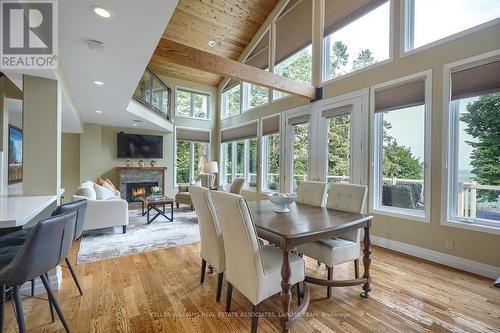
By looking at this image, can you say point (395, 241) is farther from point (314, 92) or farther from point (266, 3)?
point (266, 3)

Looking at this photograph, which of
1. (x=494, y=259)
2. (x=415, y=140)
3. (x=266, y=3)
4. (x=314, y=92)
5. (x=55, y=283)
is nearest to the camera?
(x=55, y=283)

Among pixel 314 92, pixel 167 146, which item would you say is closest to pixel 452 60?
pixel 314 92

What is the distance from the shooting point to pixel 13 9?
5.31ft

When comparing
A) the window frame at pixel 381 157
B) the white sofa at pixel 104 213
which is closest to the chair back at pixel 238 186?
the white sofa at pixel 104 213

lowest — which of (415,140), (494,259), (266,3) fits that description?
(494,259)

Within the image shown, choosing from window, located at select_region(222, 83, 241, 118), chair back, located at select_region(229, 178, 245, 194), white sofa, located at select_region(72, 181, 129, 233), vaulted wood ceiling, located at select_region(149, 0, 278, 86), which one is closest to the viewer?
white sofa, located at select_region(72, 181, 129, 233)

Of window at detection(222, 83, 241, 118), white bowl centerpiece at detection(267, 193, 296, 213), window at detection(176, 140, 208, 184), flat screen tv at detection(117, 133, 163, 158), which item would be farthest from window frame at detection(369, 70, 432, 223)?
flat screen tv at detection(117, 133, 163, 158)

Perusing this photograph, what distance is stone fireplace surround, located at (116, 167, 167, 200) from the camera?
6.84m

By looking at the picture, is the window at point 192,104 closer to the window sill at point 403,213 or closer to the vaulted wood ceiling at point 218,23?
the vaulted wood ceiling at point 218,23

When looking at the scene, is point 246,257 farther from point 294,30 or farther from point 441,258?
point 294,30

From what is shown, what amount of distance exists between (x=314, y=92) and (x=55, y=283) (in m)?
4.64

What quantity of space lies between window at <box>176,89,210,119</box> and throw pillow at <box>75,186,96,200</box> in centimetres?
434

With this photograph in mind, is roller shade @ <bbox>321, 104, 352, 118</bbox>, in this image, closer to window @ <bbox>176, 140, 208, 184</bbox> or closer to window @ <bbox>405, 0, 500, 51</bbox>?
window @ <bbox>405, 0, 500, 51</bbox>

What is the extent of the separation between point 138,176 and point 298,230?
655 centimetres
